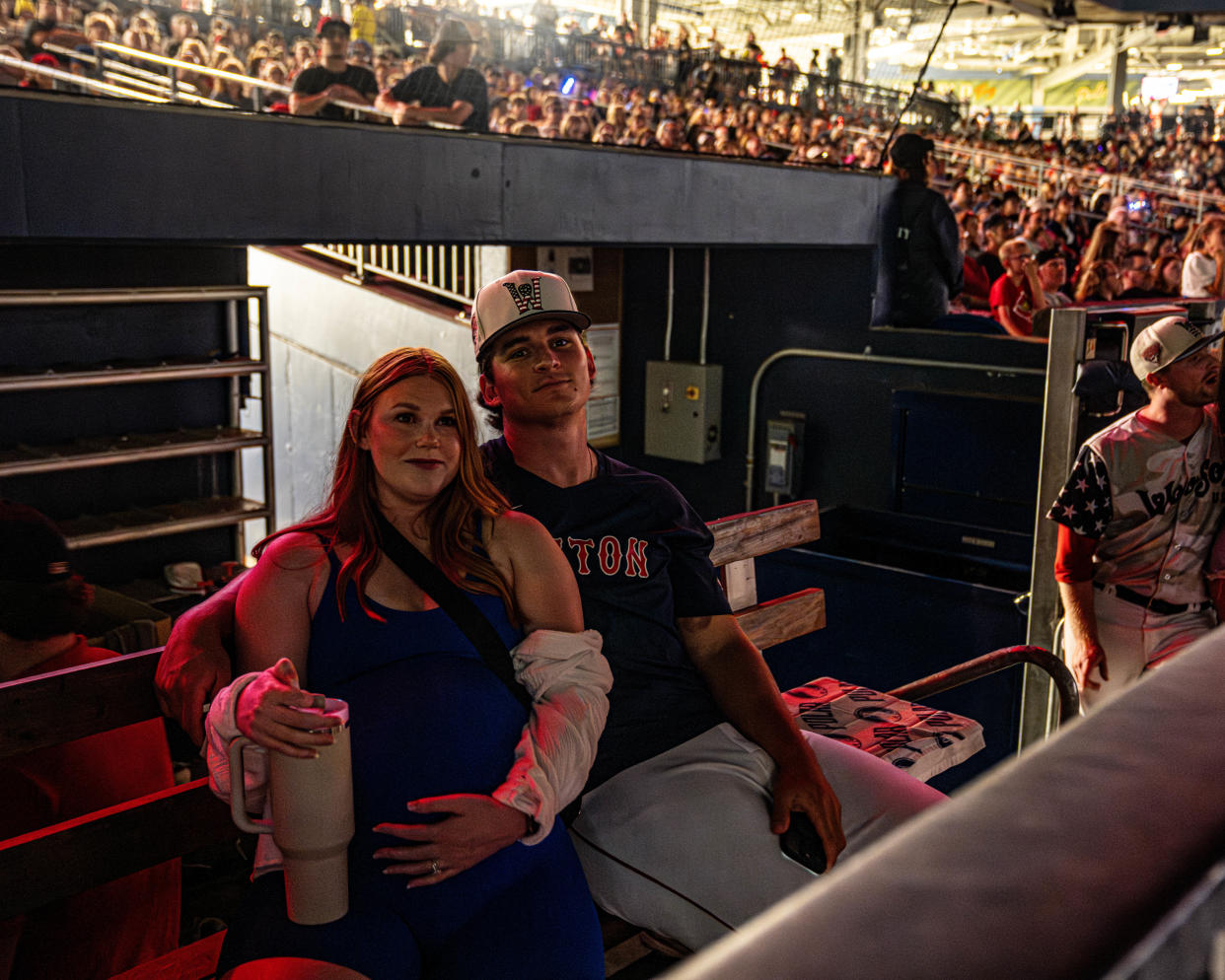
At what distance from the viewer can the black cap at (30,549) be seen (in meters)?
2.61

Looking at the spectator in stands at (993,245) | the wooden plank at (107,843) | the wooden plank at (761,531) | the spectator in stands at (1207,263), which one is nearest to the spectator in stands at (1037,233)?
the spectator in stands at (993,245)

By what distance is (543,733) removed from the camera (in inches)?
78.7

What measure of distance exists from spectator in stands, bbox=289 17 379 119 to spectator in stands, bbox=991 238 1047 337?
392 cm

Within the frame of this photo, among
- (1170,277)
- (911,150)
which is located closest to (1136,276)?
(1170,277)

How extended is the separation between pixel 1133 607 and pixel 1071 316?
1.28 metres

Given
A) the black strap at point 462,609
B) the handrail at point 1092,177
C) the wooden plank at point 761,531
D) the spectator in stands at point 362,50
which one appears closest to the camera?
the black strap at point 462,609

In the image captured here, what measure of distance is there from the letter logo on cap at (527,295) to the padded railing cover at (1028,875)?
2102 mm

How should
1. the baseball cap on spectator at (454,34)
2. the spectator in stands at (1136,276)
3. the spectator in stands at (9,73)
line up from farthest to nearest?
the spectator in stands at (1136,276), the baseball cap on spectator at (454,34), the spectator in stands at (9,73)

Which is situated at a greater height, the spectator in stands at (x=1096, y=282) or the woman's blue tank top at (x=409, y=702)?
the spectator in stands at (x=1096, y=282)

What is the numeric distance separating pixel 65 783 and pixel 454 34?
5001 millimetres

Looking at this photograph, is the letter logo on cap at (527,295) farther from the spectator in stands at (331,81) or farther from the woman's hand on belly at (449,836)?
the spectator in stands at (331,81)

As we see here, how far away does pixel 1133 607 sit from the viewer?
12.8 ft

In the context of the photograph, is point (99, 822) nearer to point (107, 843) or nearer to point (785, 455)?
point (107, 843)

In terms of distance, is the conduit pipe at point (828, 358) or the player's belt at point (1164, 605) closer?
the player's belt at point (1164, 605)
